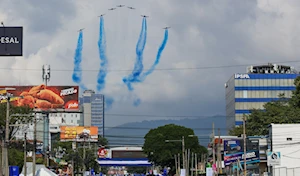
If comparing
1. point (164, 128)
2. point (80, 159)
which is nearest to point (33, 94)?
point (80, 159)

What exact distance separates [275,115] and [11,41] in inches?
2261

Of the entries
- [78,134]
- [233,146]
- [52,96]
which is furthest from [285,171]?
[78,134]

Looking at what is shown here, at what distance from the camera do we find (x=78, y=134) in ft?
631

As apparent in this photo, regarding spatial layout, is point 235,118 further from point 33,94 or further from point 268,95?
point 33,94

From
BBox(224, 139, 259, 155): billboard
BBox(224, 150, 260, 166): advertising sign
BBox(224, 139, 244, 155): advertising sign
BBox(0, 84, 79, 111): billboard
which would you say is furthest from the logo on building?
BBox(224, 150, 260, 166): advertising sign

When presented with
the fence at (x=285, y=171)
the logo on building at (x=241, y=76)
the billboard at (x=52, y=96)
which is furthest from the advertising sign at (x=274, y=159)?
the logo on building at (x=241, y=76)

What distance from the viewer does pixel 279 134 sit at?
3878 inches

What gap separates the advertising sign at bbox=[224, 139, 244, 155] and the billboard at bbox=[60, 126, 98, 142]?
7371cm

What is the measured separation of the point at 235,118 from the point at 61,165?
161ft

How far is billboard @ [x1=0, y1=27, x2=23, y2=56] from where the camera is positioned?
3826 inches

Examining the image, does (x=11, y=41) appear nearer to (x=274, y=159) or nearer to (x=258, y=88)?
(x=274, y=159)

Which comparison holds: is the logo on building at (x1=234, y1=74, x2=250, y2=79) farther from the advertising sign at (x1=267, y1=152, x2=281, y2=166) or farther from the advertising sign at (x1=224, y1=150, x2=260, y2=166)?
the advertising sign at (x1=267, y1=152, x2=281, y2=166)

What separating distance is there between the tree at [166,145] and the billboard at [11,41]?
74.7 metres

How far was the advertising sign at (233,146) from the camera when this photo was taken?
120m
